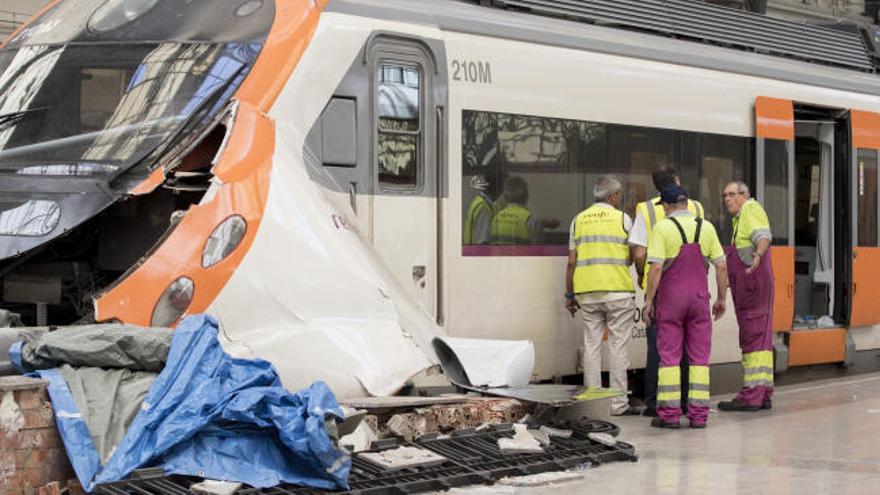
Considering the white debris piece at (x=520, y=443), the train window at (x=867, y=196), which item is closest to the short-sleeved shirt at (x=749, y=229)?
the train window at (x=867, y=196)

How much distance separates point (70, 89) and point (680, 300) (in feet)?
15.0

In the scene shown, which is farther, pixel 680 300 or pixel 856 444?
pixel 680 300

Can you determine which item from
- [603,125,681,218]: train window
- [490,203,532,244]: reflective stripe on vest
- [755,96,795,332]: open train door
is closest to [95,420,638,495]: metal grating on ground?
[490,203,532,244]: reflective stripe on vest

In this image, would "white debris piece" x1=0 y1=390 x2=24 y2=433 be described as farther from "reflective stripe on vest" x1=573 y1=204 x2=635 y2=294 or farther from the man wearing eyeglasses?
the man wearing eyeglasses

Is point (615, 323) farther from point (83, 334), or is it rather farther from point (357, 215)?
point (83, 334)

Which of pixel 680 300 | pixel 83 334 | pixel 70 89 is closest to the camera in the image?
pixel 83 334

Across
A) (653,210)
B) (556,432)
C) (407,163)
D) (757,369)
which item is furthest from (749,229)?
(556,432)

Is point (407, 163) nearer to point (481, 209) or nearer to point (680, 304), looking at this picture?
point (481, 209)

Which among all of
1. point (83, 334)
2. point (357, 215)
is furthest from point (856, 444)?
point (83, 334)

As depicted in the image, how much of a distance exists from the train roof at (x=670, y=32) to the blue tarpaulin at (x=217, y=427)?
136 inches

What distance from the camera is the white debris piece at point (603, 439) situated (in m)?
9.38

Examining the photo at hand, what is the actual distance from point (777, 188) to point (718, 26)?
64.4 inches

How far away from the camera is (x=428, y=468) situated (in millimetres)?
8242

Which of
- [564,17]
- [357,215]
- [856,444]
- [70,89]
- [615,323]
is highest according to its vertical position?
[564,17]
